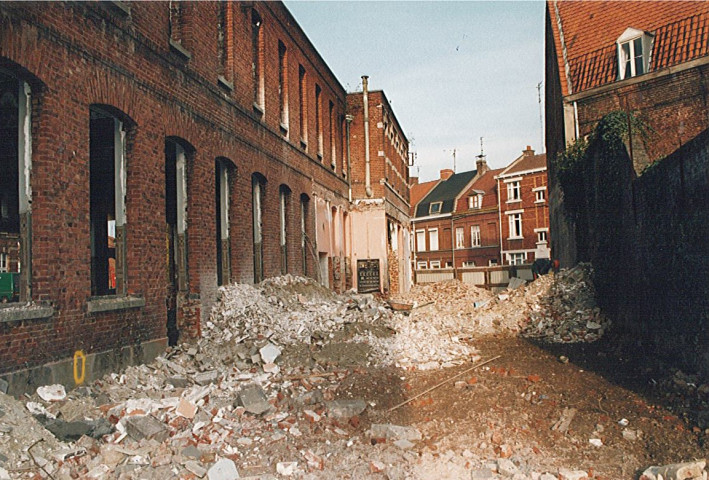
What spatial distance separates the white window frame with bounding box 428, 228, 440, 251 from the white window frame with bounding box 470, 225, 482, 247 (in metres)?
4.36

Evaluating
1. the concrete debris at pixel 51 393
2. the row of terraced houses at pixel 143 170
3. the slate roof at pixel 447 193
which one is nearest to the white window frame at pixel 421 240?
the slate roof at pixel 447 193

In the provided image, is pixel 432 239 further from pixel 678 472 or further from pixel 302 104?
pixel 678 472

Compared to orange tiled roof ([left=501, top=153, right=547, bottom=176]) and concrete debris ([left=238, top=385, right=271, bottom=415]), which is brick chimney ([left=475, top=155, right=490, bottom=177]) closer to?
orange tiled roof ([left=501, top=153, right=547, bottom=176])

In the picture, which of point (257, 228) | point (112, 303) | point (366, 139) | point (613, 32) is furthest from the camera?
point (366, 139)

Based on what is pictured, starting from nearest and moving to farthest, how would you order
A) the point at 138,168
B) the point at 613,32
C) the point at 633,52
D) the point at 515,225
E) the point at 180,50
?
the point at 138,168
the point at 180,50
the point at 633,52
the point at 613,32
the point at 515,225

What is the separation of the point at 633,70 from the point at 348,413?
16417 mm

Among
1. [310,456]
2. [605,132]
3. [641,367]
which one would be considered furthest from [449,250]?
[310,456]

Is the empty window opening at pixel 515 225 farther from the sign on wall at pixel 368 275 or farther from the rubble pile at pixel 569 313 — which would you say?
the rubble pile at pixel 569 313

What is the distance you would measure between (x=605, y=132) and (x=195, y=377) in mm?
12478

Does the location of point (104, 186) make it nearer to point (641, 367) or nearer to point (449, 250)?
point (641, 367)

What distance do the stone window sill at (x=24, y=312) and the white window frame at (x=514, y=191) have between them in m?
40.5

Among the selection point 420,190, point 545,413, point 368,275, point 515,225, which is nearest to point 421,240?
point 420,190

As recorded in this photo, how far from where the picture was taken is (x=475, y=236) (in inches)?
1881

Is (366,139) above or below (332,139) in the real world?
above
